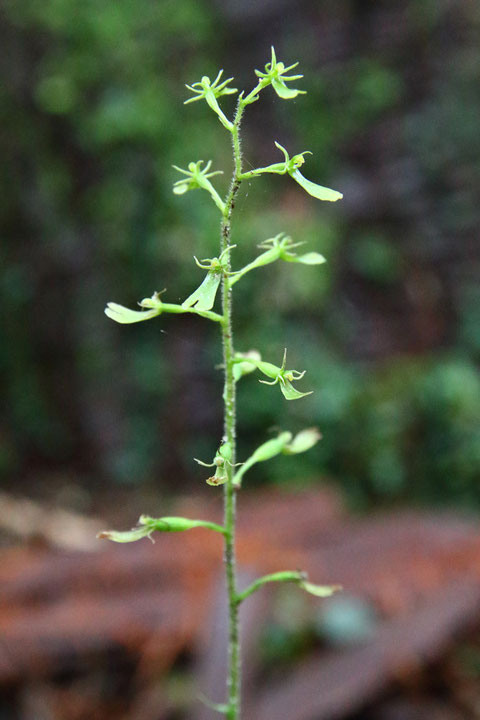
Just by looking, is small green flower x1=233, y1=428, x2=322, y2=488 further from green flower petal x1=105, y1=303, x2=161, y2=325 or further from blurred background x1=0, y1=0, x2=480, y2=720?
blurred background x1=0, y1=0, x2=480, y2=720

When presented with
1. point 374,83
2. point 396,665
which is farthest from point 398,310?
point 396,665

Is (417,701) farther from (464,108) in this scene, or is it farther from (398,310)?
(464,108)

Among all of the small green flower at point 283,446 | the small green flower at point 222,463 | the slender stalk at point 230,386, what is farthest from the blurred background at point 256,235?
the small green flower at point 222,463

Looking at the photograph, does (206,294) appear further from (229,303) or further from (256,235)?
(256,235)

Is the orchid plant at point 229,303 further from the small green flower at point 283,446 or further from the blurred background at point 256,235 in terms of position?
the blurred background at point 256,235

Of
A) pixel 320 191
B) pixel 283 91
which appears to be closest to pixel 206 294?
pixel 320 191

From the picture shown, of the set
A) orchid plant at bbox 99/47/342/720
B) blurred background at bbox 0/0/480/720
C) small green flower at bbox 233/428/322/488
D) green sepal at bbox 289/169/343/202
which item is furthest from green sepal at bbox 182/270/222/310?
blurred background at bbox 0/0/480/720
